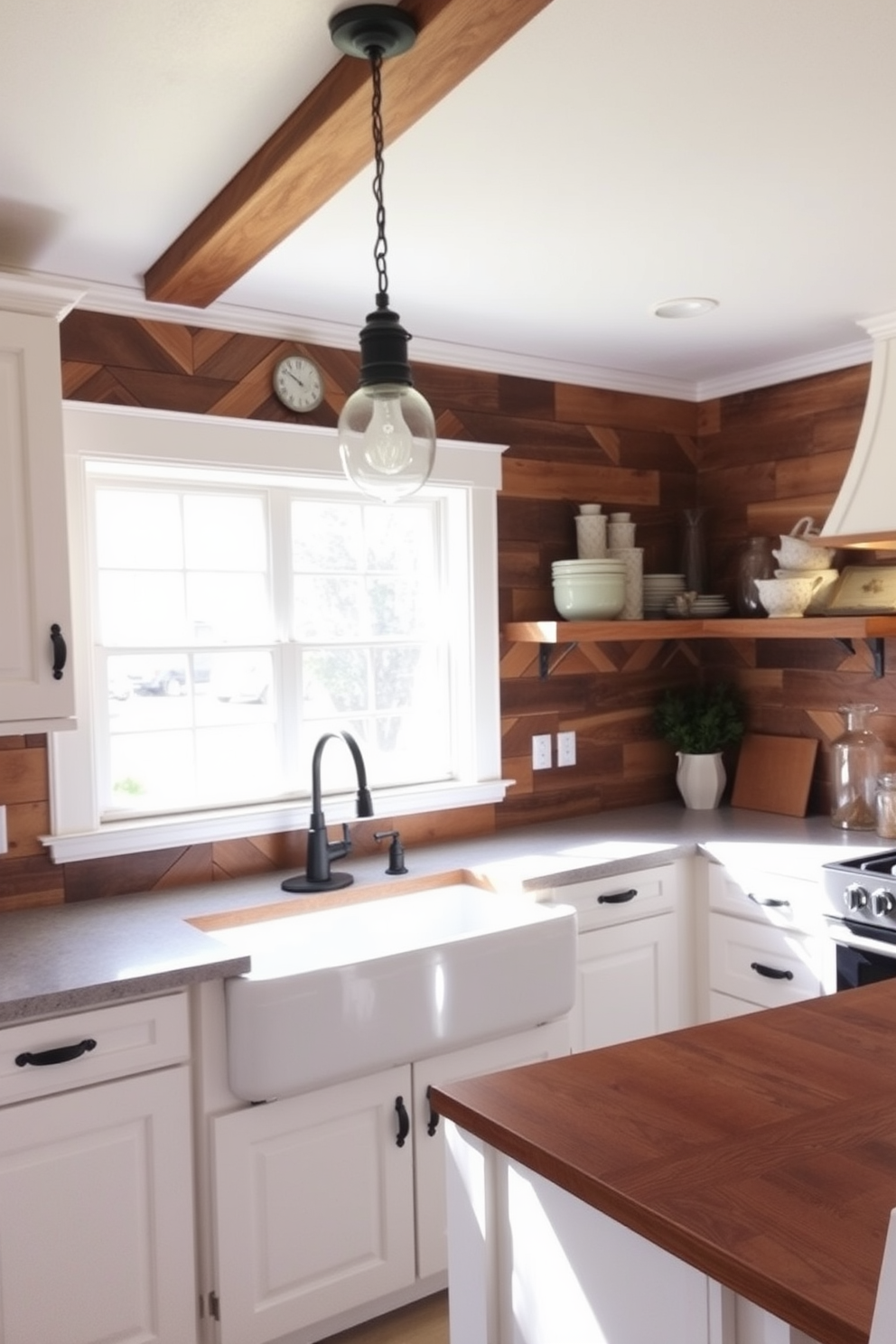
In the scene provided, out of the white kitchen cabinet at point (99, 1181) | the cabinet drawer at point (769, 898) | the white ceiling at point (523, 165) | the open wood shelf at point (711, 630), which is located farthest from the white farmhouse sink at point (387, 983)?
the white ceiling at point (523, 165)

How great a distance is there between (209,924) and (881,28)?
2.19 meters

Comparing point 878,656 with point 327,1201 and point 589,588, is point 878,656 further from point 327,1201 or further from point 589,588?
point 327,1201

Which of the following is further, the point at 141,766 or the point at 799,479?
the point at 799,479

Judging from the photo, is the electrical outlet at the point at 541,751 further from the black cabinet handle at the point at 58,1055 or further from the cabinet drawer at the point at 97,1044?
the black cabinet handle at the point at 58,1055

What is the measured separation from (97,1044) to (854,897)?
1.84 metres

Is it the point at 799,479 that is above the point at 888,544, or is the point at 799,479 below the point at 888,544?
above

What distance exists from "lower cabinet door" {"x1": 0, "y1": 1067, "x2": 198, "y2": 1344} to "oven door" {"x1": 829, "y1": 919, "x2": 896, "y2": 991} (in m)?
1.65

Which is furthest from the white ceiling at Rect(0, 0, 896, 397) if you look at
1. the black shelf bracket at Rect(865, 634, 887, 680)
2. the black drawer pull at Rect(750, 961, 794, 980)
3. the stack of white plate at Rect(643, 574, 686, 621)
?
the black drawer pull at Rect(750, 961, 794, 980)

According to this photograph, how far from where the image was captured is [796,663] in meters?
3.79

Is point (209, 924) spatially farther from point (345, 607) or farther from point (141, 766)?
point (345, 607)

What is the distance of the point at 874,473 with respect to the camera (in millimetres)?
2943

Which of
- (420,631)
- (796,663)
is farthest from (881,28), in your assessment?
(796,663)

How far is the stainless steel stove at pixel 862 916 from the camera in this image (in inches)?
110

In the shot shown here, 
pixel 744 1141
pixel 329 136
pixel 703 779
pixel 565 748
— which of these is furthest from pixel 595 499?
pixel 744 1141
